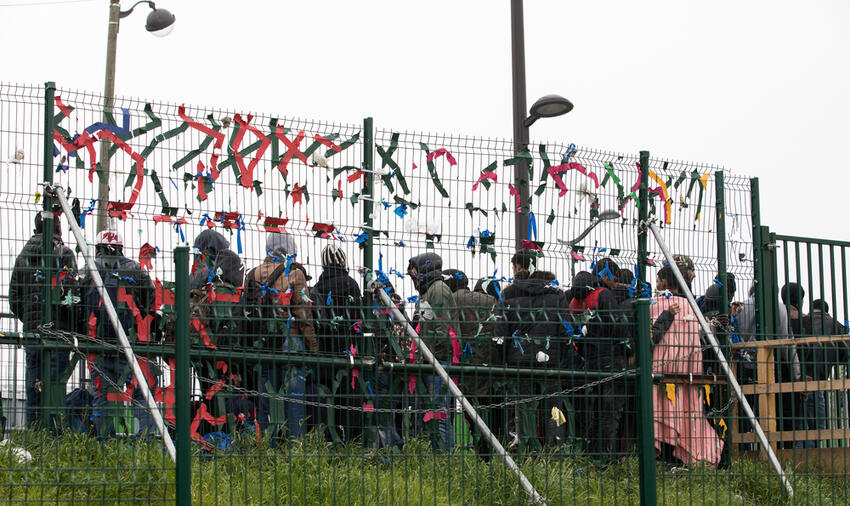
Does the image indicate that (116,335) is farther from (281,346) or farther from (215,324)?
(281,346)

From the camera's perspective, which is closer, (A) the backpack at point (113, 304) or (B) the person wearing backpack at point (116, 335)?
(B) the person wearing backpack at point (116, 335)

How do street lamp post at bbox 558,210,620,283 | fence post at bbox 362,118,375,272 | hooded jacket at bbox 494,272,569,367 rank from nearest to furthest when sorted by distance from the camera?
hooded jacket at bbox 494,272,569,367 < fence post at bbox 362,118,375,272 < street lamp post at bbox 558,210,620,283

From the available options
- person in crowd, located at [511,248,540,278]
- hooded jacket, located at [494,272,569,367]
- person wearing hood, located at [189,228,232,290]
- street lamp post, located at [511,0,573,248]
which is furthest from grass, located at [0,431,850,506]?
street lamp post, located at [511,0,573,248]

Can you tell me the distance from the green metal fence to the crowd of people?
0.02m

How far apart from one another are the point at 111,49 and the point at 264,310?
9164 millimetres

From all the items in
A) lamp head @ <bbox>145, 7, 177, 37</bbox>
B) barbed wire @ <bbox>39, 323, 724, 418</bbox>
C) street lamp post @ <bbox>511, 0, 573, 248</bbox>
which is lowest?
barbed wire @ <bbox>39, 323, 724, 418</bbox>

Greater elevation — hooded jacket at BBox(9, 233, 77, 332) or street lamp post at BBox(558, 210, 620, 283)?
street lamp post at BBox(558, 210, 620, 283)

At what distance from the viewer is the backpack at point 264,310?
640 cm

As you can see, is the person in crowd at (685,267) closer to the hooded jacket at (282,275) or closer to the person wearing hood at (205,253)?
the hooded jacket at (282,275)

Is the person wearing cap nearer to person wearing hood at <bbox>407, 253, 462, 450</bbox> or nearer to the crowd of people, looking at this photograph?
the crowd of people

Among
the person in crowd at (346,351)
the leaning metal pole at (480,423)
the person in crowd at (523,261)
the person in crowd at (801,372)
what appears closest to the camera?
the person in crowd at (346,351)

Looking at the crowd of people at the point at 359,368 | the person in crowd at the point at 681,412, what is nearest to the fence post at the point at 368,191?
the crowd of people at the point at 359,368

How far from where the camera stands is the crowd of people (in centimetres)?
649

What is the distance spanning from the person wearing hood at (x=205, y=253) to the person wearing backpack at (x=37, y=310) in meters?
0.97
